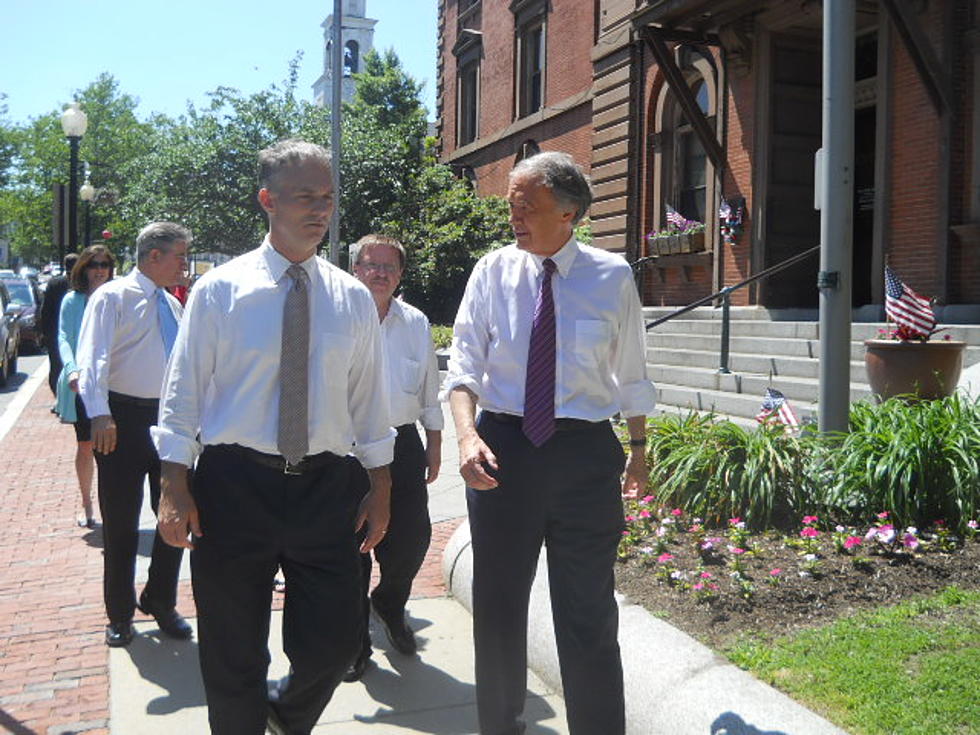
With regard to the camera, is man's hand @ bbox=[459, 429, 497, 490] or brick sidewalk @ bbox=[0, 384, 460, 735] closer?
man's hand @ bbox=[459, 429, 497, 490]

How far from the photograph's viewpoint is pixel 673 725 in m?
3.49

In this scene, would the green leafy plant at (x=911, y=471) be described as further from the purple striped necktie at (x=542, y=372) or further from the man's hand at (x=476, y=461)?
the man's hand at (x=476, y=461)

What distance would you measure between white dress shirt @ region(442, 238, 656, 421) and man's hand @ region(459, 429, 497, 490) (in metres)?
0.19

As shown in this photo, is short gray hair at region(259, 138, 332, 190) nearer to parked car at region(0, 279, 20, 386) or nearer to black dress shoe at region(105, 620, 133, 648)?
black dress shoe at region(105, 620, 133, 648)

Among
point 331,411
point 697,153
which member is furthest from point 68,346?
point 697,153

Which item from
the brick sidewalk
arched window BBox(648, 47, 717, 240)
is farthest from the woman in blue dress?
arched window BBox(648, 47, 717, 240)

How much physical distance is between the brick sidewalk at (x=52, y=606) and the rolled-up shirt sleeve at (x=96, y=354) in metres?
1.14

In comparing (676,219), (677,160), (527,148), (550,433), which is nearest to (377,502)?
(550,433)

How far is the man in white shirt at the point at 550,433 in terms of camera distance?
11.1ft

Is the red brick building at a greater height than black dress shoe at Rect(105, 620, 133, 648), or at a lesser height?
greater

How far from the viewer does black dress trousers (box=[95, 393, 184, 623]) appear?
16.2 feet

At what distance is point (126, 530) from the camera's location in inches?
195

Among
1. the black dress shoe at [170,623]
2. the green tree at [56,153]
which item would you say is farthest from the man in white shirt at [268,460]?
the green tree at [56,153]

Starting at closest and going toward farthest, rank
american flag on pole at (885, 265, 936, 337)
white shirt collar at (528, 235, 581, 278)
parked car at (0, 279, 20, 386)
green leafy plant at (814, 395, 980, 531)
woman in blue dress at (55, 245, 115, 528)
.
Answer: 1. white shirt collar at (528, 235, 581, 278)
2. green leafy plant at (814, 395, 980, 531)
3. woman in blue dress at (55, 245, 115, 528)
4. american flag on pole at (885, 265, 936, 337)
5. parked car at (0, 279, 20, 386)
